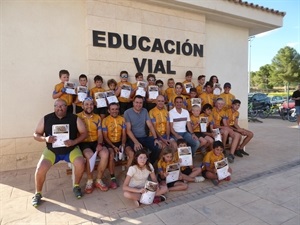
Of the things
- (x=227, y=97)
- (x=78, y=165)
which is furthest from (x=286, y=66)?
(x=78, y=165)

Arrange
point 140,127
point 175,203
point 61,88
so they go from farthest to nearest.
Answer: point 61,88 < point 140,127 < point 175,203

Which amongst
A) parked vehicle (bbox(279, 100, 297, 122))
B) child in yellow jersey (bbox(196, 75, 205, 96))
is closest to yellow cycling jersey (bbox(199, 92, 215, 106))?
child in yellow jersey (bbox(196, 75, 205, 96))

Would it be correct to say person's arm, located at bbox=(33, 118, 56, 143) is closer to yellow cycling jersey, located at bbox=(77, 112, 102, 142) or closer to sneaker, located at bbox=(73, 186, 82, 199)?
yellow cycling jersey, located at bbox=(77, 112, 102, 142)

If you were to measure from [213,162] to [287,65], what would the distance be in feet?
107

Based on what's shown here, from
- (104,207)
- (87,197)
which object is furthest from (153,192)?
(87,197)

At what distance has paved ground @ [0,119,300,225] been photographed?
2680 mm

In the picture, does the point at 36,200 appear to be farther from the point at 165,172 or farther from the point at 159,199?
the point at 165,172

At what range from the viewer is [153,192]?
296 cm

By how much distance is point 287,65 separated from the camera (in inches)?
1188

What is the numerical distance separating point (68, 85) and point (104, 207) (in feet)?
7.84

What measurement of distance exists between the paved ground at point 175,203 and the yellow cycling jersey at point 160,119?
1113 mm

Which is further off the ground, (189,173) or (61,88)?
(61,88)

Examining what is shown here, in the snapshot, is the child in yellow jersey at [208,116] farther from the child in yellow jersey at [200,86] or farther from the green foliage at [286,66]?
the green foliage at [286,66]

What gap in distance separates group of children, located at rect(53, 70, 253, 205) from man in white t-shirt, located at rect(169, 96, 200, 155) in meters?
0.20
